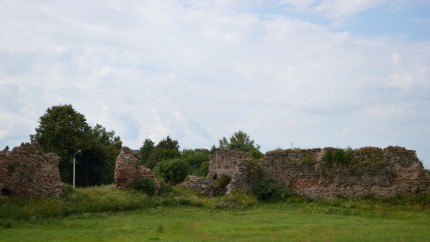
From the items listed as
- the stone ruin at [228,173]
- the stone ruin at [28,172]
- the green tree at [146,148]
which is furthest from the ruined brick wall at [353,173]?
the green tree at [146,148]

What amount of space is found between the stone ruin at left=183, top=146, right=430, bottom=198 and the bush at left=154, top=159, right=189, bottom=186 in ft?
24.8

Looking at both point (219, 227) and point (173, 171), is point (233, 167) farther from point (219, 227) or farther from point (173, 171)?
point (219, 227)

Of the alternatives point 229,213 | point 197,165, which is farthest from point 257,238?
point 197,165

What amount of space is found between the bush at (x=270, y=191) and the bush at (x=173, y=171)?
1052 cm

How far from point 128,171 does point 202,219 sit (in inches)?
293

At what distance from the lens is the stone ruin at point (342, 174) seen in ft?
86.6

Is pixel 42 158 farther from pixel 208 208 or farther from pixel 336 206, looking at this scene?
pixel 336 206

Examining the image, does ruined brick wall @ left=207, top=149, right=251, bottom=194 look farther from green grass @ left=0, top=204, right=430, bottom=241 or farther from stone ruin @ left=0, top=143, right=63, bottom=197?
stone ruin @ left=0, top=143, right=63, bottom=197

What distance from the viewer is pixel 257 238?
15898mm

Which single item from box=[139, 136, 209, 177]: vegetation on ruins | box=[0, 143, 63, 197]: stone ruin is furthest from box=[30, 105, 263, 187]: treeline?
box=[0, 143, 63, 197]: stone ruin

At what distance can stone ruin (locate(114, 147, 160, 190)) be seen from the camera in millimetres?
27484

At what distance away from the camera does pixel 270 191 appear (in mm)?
29078

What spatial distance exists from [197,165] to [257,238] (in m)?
46.8

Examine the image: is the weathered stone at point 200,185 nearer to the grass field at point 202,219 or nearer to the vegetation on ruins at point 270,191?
the grass field at point 202,219
